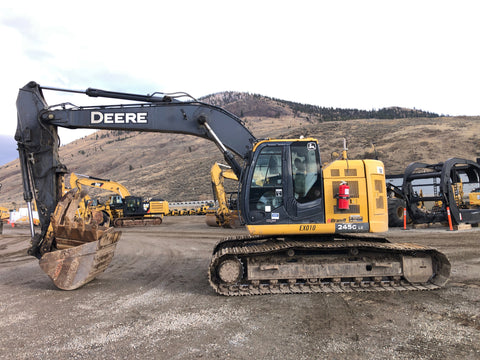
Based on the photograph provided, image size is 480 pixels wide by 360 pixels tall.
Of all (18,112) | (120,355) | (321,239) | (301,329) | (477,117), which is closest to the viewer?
(120,355)

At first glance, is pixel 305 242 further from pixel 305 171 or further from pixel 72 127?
pixel 72 127

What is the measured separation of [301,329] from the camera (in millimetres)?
4504

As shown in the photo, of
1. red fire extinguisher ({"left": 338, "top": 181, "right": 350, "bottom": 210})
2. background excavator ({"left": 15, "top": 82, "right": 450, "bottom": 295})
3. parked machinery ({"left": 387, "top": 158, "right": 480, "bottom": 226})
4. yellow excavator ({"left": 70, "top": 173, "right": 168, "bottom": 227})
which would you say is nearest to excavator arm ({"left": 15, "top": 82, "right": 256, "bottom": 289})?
background excavator ({"left": 15, "top": 82, "right": 450, "bottom": 295})

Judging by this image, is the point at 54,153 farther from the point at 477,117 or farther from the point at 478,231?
the point at 477,117

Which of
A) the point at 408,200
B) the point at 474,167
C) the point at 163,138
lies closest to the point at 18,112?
the point at 408,200

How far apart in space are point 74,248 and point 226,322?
361 cm

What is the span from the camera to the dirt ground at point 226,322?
3.95 meters

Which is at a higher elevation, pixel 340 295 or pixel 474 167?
pixel 474 167

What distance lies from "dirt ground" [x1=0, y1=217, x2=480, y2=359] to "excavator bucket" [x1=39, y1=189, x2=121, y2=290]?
0.37 metres

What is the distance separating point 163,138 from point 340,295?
78.3 meters

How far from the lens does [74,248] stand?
652 cm

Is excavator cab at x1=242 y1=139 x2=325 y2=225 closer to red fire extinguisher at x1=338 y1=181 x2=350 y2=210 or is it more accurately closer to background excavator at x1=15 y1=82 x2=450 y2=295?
background excavator at x1=15 y1=82 x2=450 y2=295

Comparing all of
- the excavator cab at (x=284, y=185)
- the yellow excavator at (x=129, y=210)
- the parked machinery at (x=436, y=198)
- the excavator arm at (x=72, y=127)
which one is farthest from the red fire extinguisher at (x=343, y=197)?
the yellow excavator at (x=129, y=210)

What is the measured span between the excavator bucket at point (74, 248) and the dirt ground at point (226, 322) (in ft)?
1.20
